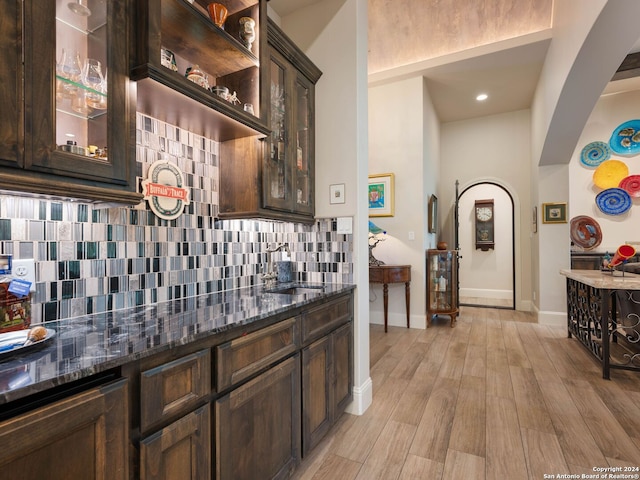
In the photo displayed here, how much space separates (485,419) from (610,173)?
570 cm

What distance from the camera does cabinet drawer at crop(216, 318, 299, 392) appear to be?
47.3 inches

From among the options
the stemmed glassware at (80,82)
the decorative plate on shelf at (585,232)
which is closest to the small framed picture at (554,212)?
the decorative plate on shelf at (585,232)

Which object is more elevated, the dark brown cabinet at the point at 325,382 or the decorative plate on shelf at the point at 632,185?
the decorative plate on shelf at the point at 632,185

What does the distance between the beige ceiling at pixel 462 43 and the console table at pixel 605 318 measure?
2831mm

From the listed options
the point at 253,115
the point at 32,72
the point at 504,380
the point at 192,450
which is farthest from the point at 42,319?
the point at 504,380

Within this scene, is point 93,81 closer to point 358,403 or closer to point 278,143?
point 278,143

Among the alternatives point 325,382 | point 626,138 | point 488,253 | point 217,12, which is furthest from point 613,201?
point 217,12

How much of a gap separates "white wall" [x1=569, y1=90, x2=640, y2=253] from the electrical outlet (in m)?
7.16

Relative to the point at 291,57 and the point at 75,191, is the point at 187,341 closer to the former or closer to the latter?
the point at 75,191

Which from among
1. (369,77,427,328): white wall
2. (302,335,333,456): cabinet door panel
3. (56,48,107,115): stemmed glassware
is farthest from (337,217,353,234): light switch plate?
(369,77,427,328): white wall

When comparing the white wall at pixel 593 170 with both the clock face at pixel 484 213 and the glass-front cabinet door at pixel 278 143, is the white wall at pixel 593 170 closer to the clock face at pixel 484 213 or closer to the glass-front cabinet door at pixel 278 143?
the clock face at pixel 484 213

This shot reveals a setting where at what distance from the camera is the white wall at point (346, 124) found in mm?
2383

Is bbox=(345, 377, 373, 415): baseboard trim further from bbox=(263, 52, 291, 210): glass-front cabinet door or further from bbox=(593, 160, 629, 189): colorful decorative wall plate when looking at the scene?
bbox=(593, 160, 629, 189): colorful decorative wall plate

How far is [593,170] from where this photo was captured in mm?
5848
